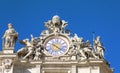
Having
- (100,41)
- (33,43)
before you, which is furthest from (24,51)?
(100,41)

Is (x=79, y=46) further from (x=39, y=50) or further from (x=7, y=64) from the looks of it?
(x=7, y=64)

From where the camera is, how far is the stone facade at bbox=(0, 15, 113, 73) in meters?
37.5

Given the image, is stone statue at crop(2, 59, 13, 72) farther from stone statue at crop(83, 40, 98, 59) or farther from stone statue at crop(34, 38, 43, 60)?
stone statue at crop(83, 40, 98, 59)

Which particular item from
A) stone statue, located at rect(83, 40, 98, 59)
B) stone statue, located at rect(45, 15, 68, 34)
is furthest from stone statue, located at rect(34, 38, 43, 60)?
stone statue, located at rect(83, 40, 98, 59)

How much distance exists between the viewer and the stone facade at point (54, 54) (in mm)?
37469

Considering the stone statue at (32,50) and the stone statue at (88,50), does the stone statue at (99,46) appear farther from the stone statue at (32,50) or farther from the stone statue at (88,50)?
the stone statue at (32,50)

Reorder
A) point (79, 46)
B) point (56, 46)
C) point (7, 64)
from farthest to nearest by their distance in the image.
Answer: point (56, 46) < point (79, 46) < point (7, 64)

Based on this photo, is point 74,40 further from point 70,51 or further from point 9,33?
point 9,33

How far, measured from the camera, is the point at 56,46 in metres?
38.3

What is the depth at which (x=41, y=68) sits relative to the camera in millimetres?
37625

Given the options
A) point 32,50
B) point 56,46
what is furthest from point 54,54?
point 32,50

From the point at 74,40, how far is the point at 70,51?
699 millimetres

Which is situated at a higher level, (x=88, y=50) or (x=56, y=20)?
(x=56, y=20)

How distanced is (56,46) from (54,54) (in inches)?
19.8
